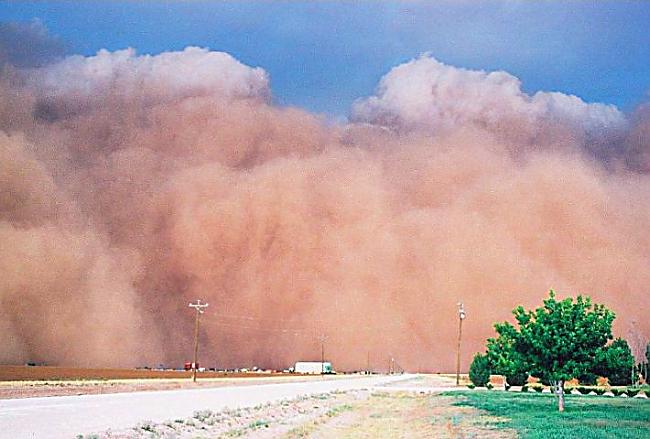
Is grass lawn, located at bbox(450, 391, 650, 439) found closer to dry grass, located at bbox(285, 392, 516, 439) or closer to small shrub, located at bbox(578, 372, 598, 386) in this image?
dry grass, located at bbox(285, 392, 516, 439)

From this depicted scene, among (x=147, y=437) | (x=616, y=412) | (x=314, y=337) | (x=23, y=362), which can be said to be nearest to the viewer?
(x=147, y=437)

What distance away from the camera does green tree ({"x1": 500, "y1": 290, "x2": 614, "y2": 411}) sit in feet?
84.6

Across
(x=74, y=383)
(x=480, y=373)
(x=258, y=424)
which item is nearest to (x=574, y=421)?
(x=258, y=424)

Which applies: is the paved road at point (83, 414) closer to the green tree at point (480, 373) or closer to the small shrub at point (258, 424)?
the small shrub at point (258, 424)

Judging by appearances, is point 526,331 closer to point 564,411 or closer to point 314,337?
point 564,411

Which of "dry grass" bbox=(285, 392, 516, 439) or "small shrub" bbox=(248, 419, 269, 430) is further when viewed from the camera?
"small shrub" bbox=(248, 419, 269, 430)

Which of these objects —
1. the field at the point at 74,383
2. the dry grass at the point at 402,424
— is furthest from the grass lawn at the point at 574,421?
the field at the point at 74,383

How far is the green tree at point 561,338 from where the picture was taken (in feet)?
84.6

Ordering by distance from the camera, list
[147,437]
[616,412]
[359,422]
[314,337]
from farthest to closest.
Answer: [314,337] → [616,412] → [359,422] → [147,437]

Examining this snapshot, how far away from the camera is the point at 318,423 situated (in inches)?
809

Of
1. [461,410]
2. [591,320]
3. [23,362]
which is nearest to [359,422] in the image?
[461,410]

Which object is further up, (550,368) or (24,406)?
(550,368)

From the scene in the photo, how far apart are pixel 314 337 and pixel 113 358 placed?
27.8 metres

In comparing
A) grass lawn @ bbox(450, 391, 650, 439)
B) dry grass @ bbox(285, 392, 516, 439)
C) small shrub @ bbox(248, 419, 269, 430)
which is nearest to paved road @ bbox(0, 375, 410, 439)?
small shrub @ bbox(248, 419, 269, 430)
